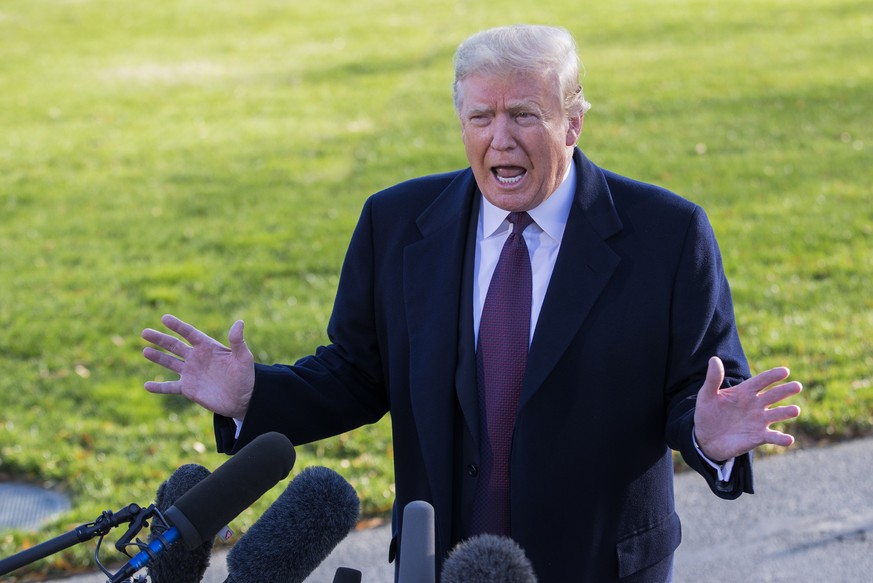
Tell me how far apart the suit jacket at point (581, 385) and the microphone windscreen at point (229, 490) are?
870 millimetres

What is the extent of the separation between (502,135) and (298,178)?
989cm

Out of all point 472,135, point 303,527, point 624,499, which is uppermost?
point 472,135

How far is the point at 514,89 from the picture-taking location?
3014mm

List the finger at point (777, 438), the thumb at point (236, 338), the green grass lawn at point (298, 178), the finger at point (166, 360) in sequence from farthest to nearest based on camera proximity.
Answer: the green grass lawn at point (298, 178), the finger at point (166, 360), the thumb at point (236, 338), the finger at point (777, 438)

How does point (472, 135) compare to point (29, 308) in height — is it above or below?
above

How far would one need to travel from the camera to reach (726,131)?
1366 centimetres

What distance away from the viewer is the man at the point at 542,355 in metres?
3.02

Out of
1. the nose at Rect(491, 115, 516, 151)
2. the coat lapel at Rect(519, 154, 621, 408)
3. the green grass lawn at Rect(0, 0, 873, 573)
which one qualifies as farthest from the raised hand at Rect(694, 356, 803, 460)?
the green grass lawn at Rect(0, 0, 873, 573)

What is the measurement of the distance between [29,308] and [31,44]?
15.3m

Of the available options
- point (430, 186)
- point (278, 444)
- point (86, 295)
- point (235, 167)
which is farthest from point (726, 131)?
point (278, 444)

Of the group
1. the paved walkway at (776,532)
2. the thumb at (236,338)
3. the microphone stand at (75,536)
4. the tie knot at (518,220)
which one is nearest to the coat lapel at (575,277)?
the tie knot at (518,220)

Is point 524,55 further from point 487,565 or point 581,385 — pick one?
point 487,565

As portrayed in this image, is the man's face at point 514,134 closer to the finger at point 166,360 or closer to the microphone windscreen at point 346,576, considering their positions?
the finger at point 166,360

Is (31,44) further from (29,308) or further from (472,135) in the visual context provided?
(472,135)
